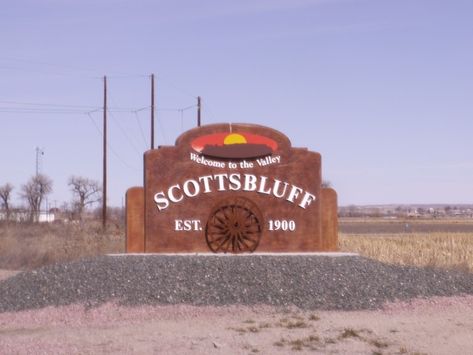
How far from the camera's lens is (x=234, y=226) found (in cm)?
2409

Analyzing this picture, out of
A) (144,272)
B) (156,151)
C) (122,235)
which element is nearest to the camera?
(144,272)

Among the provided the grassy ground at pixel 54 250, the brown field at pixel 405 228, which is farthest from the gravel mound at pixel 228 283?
the brown field at pixel 405 228

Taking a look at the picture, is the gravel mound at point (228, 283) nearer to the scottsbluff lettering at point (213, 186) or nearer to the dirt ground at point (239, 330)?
the dirt ground at point (239, 330)

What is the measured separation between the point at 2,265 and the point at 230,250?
1161 centimetres

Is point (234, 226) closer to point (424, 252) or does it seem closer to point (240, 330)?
point (240, 330)

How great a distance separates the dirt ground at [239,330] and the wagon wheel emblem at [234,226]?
→ 19.7 ft

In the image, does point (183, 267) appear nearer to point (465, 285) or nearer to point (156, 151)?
point (156, 151)

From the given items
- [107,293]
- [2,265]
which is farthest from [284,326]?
[2,265]

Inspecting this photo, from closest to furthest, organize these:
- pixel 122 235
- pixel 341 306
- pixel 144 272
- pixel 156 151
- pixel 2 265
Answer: pixel 341 306 < pixel 144 272 < pixel 156 151 < pixel 2 265 < pixel 122 235

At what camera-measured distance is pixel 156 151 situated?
78.6 ft

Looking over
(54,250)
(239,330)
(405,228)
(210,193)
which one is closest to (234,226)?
(210,193)

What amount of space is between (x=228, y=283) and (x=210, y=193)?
5181 mm

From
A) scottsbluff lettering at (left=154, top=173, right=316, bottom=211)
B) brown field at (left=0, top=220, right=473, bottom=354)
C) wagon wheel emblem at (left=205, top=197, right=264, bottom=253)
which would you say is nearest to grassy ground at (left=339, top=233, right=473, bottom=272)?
wagon wheel emblem at (left=205, top=197, right=264, bottom=253)

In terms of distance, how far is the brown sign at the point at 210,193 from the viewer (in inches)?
942
